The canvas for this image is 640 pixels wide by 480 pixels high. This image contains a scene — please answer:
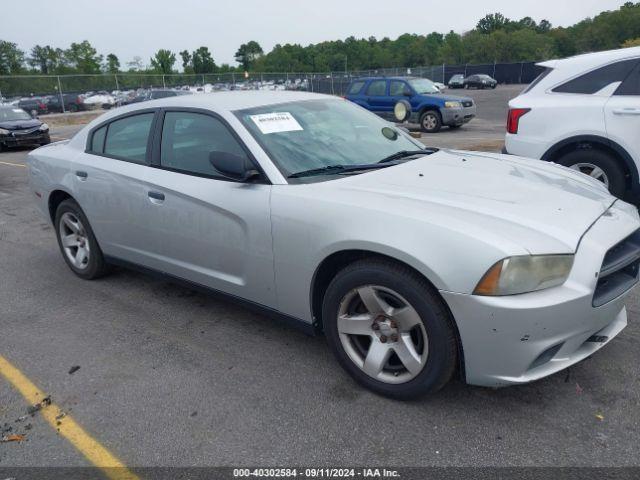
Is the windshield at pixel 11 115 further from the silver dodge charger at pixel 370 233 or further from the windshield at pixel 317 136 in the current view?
the windshield at pixel 317 136

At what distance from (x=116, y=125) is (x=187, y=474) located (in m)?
2.96

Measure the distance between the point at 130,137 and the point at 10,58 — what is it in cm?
8920

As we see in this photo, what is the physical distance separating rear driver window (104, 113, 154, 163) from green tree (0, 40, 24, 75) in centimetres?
8442

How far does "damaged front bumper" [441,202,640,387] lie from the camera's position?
2.38 metres

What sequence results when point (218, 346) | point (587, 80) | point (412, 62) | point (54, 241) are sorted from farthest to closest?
point (412, 62)
point (54, 241)
point (587, 80)
point (218, 346)

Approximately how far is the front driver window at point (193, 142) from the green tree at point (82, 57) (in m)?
87.6

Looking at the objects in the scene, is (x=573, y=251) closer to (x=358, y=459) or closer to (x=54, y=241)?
(x=358, y=459)

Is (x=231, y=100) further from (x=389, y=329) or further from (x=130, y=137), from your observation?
(x=389, y=329)

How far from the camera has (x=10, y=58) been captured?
256 feet

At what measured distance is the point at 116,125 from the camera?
4.37 metres

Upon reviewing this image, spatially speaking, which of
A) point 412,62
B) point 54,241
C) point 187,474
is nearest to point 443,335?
point 187,474

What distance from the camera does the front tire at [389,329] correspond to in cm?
255

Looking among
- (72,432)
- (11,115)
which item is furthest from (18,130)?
(72,432)

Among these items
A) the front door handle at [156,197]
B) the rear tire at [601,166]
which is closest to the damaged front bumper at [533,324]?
the front door handle at [156,197]
